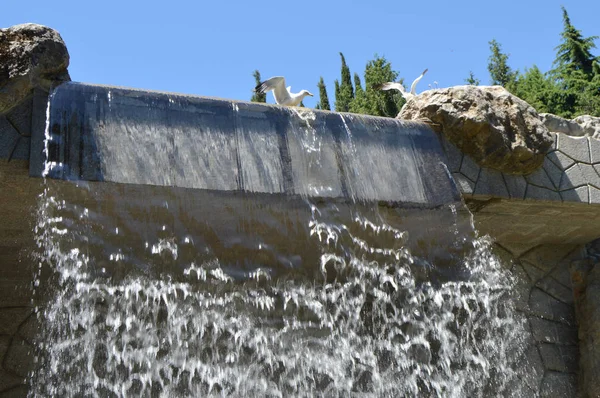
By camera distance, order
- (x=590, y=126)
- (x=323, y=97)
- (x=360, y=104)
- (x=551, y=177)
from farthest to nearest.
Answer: (x=323, y=97) < (x=360, y=104) < (x=590, y=126) < (x=551, y=177)

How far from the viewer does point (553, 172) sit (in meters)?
4.72

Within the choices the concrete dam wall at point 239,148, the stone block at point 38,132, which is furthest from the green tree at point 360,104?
the stone block at point 38,132

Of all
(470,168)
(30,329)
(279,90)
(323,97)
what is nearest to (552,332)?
(470,168)

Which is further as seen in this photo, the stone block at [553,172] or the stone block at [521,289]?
the stone block at [521,289]

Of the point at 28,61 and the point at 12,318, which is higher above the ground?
the point at 28,61

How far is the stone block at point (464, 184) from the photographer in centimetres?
439

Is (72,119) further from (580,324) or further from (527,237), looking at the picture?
(580,324)

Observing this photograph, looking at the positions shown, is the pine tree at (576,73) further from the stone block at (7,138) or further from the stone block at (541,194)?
the stone block at (7,138)

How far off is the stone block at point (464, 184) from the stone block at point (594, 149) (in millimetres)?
1044

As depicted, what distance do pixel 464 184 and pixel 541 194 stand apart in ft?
1.84

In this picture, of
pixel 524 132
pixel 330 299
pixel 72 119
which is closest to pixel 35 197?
pixel 72 119

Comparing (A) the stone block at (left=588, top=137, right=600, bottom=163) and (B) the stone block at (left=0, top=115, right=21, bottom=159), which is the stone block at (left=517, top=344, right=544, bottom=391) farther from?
(B) the stone block at (left=0, top=115, right=21, bottom=159)

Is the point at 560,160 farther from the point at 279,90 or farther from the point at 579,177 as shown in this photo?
the point at 279,90

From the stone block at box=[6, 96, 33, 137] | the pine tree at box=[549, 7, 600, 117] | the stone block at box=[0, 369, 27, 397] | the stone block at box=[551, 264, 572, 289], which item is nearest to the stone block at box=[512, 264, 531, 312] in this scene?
the stone block at box=[551, 264, 572, 289]
